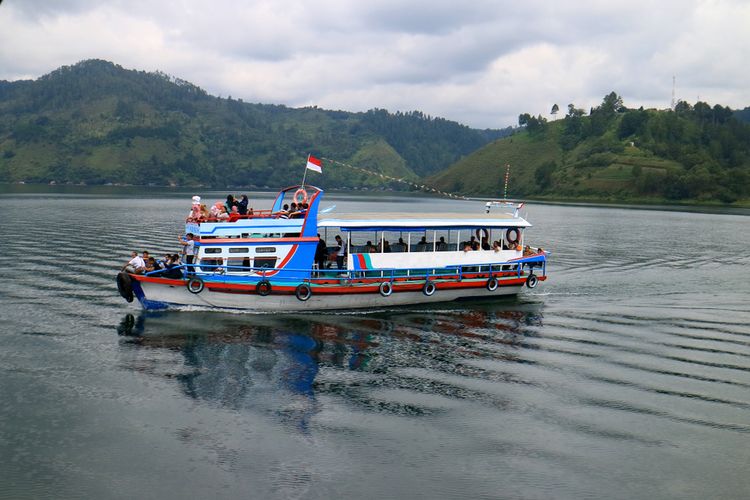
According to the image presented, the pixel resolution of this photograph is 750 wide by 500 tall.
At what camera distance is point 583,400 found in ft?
74.1

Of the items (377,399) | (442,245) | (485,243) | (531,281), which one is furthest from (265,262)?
(531,281)

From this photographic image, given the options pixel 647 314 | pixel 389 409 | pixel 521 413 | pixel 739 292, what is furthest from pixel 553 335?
pixel 739 292

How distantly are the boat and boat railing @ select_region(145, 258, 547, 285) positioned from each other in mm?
54

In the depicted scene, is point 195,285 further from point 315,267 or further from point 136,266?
point 315,267

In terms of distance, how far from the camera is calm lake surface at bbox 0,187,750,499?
17156 millimetres

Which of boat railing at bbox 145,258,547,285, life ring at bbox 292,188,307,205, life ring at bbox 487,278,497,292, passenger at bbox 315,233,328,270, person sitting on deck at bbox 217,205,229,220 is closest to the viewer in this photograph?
boat railing at bbox 145,258,547,285

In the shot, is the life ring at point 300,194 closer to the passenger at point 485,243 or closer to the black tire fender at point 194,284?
the black tire fender at point 194,284

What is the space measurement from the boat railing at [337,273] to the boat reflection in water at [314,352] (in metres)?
→ 1.95

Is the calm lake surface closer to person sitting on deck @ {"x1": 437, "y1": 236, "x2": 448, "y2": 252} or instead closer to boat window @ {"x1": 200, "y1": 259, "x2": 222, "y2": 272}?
boat window @ {"x1": 200, "y1": 259, "x2": 222, "y2": 272}

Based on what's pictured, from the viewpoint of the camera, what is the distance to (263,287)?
33.8 metres

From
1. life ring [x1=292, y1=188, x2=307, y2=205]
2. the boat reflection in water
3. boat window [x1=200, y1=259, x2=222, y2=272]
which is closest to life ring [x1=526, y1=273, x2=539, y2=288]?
the boat reflection in water

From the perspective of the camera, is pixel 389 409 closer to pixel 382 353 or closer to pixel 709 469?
pixel 382 353

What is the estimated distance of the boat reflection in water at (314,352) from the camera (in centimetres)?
2280

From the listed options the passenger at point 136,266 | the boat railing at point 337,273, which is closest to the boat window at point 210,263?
the boat railing at point 337,273
